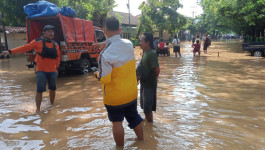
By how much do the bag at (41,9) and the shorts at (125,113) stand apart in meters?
6.27

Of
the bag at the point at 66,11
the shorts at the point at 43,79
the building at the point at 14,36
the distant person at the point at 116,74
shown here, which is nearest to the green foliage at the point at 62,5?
the building at the point at 14,36

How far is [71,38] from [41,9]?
4.89ft

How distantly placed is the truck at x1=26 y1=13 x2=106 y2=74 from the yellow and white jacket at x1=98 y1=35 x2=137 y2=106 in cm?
603

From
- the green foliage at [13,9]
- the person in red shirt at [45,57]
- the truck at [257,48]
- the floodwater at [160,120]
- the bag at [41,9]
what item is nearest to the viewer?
the floodwater at [160,120]

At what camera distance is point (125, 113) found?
3066 millimetres

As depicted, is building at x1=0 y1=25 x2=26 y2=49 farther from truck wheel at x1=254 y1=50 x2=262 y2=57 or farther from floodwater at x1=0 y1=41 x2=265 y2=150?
truck wheel at x1=254 y1=50 x2=262 y2=57

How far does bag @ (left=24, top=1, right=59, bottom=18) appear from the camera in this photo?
26.1 feet

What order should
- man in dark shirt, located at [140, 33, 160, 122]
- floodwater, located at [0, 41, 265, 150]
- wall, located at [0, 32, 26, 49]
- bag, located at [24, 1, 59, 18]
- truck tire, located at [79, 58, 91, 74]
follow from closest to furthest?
1. floodwater, located at [0, 41, 265, 150]
2. man in dark shirt, located at [140, 33, 160, 122]
3. bag, located at [24, 1, 59, 18]
4. truck tire, located at [79, 58, 91, 74]
5. wall, located at [0, 32, 26, 49]

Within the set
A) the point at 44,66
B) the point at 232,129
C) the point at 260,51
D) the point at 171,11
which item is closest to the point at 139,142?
the point at 232,129

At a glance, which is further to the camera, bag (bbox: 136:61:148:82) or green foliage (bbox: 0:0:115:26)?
green foliage (bbox: 0:0:115:26)

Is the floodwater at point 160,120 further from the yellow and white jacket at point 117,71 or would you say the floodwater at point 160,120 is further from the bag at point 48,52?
the bag at point 48,52

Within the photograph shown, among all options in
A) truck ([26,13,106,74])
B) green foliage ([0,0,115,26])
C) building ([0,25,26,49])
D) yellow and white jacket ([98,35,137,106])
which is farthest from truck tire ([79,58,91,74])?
building ([0,25,26,49])

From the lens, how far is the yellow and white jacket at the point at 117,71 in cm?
266

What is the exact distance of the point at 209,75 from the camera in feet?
29.4
